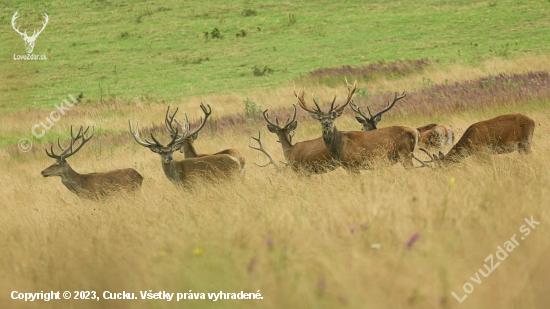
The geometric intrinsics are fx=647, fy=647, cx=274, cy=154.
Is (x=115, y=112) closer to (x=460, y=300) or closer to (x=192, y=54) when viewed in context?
(x=192, y=54)

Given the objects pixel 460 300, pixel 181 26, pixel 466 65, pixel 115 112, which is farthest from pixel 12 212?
pixel 181 26

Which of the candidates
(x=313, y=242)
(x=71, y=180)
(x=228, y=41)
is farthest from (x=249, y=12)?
(x=313, y=242)

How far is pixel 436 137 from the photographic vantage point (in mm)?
9156

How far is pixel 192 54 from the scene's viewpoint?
95.8 ft

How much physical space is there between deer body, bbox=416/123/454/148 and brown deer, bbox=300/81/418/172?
141 centimetres

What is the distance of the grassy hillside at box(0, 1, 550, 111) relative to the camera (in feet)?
80.4

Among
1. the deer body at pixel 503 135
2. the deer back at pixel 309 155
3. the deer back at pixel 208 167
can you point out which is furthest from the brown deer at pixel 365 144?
the deer back at pixel 208 167

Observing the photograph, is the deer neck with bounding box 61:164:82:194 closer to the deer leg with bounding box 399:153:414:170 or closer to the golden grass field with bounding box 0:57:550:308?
the golden grass field with bounding box 0:57:550:308

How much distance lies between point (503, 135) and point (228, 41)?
80.3 feet

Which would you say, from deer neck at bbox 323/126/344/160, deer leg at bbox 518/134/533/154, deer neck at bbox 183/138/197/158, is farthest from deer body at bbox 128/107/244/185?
deer leg at bbox 518/134/533/154

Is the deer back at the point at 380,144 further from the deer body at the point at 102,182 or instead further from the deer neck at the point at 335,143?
the deer body at the point at 102,182

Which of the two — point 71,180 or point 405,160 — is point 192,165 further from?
point 405,160

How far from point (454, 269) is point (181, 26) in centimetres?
3130

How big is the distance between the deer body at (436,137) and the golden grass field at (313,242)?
6.70ft
